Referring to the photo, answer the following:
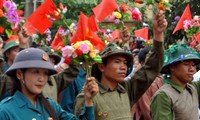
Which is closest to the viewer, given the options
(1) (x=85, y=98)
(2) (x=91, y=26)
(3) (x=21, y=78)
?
(3) (x=21, y=78)

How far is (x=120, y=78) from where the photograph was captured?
583 cm

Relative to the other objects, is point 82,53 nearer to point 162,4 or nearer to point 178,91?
point 162,4

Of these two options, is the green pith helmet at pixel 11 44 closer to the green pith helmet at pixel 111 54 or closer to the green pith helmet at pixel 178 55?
the green pith helmet at pixel 111 54

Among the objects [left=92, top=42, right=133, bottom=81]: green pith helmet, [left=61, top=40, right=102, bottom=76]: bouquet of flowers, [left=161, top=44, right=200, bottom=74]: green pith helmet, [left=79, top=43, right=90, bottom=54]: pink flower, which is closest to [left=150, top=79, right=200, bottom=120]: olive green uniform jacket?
[left=161, top=44, right=200, bottom=74]: green pith helmet

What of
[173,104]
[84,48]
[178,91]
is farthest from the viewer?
[178,91]

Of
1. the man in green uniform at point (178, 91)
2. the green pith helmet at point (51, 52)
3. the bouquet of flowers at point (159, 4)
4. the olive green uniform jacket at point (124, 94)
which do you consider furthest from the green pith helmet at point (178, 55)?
the green pith helmet at point (51, 52)

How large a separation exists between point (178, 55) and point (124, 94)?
71cm

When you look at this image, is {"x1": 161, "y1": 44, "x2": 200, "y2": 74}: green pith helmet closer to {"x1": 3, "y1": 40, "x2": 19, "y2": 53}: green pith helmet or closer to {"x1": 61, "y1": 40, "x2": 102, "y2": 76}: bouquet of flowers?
{"x1": 61, "y1": 40, "x2": 102, "y2": 76}: bouquet of flowers

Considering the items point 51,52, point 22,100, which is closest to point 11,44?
point 51,52

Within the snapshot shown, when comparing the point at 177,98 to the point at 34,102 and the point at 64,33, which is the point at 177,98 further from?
the point at 64,33

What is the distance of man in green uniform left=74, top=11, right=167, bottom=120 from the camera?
568 centimetres

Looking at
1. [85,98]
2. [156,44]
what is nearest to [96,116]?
[85,98]

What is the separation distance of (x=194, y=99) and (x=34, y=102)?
2.00 m

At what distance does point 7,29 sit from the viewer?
600cm
